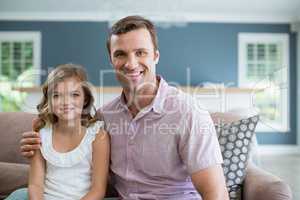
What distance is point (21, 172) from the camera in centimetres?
178

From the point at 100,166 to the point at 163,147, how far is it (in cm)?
28

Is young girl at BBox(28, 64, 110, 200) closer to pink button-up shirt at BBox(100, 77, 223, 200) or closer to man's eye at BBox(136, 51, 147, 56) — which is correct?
pink button-up shirt at BBox(100, 77, 223, 200)

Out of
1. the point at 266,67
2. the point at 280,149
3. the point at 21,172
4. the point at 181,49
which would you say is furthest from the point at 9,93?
the point at 21,172

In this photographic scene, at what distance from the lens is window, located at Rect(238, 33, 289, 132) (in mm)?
7254

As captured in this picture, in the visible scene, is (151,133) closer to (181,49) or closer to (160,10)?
(160,10)

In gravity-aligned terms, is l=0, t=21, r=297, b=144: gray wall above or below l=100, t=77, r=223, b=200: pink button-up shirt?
above

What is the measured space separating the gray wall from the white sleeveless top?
5.67 m

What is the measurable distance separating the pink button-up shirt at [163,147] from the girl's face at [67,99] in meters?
0.21

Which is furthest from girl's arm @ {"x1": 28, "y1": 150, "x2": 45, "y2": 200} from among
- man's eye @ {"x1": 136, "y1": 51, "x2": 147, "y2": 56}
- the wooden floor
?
the wooden floor

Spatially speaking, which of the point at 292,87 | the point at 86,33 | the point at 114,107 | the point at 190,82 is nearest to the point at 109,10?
the point at 86,33

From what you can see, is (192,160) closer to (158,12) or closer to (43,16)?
(158,12)

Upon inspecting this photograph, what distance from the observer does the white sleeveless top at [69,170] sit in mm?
1472

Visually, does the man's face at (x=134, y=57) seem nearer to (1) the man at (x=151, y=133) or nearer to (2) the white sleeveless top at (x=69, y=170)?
(1) the man at (x=151, y=133)

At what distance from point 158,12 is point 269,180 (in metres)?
5.83
